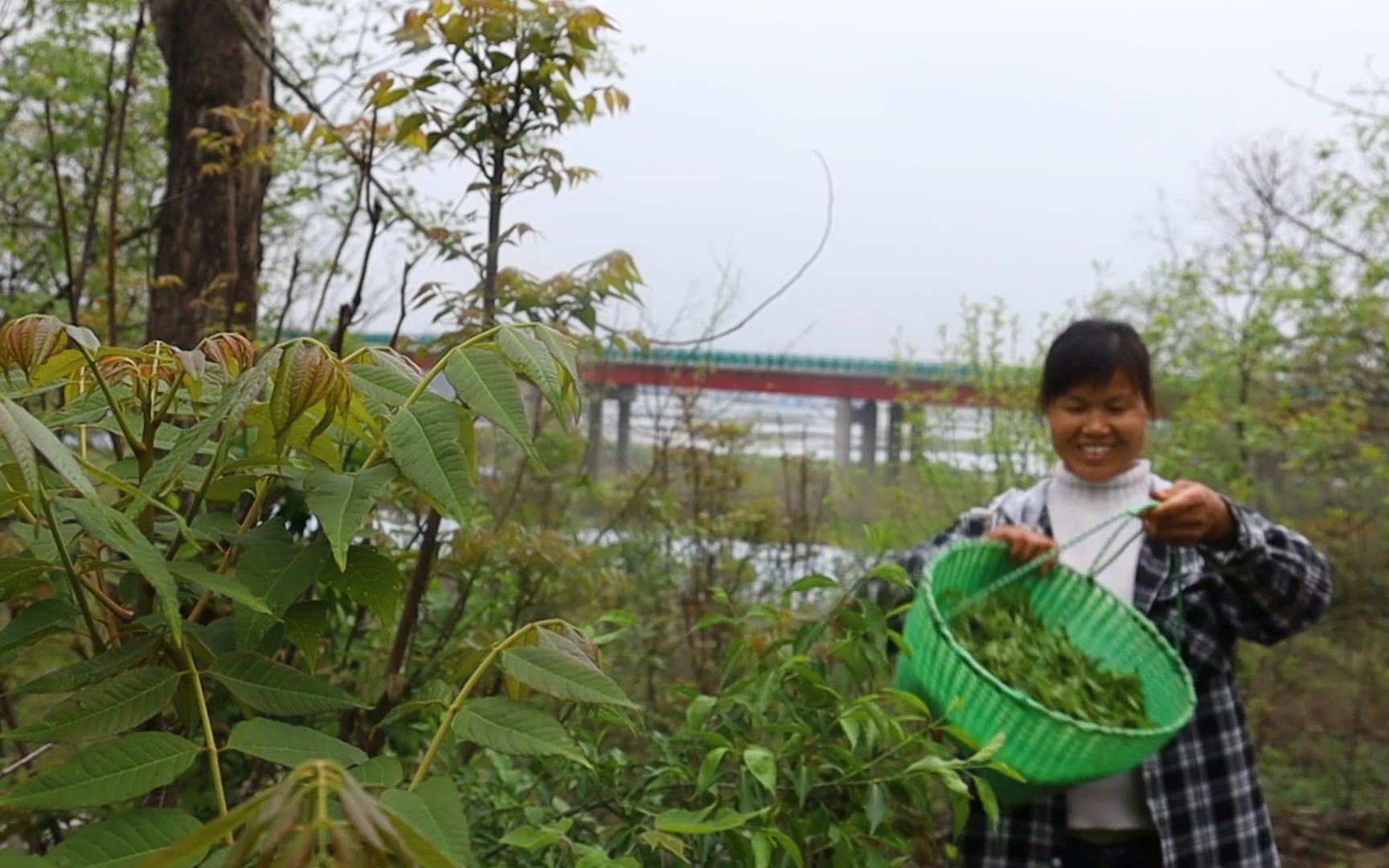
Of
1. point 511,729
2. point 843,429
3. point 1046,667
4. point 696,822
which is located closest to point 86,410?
point 511,729

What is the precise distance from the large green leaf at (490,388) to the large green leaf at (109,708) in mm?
259

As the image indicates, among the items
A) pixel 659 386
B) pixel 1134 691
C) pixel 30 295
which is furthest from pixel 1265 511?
pixel 30 295

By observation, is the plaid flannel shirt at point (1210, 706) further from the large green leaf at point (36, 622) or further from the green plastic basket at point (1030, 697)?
the large green leaf at point (36, 622)

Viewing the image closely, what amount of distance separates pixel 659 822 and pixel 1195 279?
18.0 ft

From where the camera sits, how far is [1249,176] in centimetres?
704

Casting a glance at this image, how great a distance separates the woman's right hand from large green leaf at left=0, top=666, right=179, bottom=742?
1602mm

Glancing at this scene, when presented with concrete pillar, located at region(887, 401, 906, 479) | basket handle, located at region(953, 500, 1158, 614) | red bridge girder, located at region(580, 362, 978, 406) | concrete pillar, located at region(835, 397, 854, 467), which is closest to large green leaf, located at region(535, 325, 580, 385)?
basket handle, located at region(953, 500, 1158, 614)

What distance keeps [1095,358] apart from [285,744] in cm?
180

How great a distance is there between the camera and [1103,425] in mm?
2148

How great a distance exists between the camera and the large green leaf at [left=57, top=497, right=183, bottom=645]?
595mm

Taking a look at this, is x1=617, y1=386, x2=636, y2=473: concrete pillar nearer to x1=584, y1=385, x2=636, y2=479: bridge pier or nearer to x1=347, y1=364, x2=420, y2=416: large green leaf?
x1=584, y1=385, x2=636, y2=479: bridge pier

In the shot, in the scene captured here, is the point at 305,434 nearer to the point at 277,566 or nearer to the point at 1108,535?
the point at 277,566

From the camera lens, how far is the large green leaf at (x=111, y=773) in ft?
2.05

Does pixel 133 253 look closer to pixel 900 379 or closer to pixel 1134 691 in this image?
pixel 900 379
